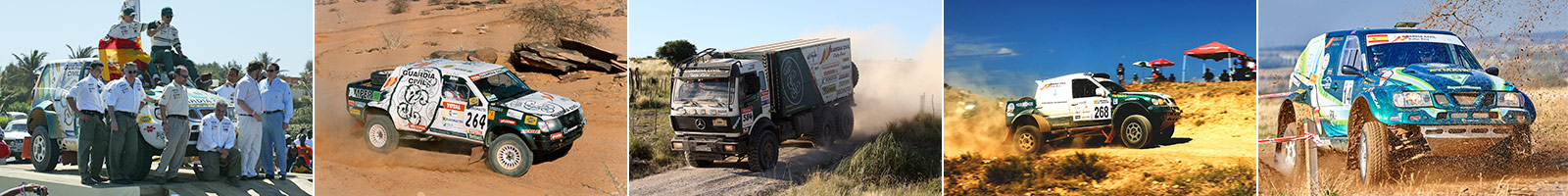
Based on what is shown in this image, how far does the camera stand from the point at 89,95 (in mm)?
9352

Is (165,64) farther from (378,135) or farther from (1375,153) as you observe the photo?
(1375,153)

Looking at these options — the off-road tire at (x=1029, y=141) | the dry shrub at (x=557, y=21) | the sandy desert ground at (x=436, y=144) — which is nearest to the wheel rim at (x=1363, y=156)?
the off-road tire at (x=1029, y=141)

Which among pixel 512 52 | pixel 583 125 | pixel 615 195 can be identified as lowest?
pixel 615 195

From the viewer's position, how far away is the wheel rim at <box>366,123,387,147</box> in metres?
9.35

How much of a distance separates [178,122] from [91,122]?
0.69 metres

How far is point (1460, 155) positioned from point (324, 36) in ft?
28.5

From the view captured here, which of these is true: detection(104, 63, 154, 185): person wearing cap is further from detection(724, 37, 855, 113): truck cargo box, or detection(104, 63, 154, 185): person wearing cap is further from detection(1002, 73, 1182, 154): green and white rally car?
detection(1002, 73, 1182, 154): green and white rally car

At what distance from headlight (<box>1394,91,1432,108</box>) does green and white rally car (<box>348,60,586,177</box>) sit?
573cm

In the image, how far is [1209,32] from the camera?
780cm

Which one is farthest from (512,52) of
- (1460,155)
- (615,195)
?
(1460,155)

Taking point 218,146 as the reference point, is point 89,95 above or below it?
above

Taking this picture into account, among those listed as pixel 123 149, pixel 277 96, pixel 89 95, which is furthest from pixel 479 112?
pixel 89 95

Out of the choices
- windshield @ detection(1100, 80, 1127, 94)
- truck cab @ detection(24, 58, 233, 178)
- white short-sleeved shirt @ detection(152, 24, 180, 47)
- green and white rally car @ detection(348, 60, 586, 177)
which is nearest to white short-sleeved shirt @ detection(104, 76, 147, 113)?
truck cab @ detection(24, 58, 233, 178)

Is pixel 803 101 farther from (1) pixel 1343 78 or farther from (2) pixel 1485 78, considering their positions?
(2) pixel 1485 78
